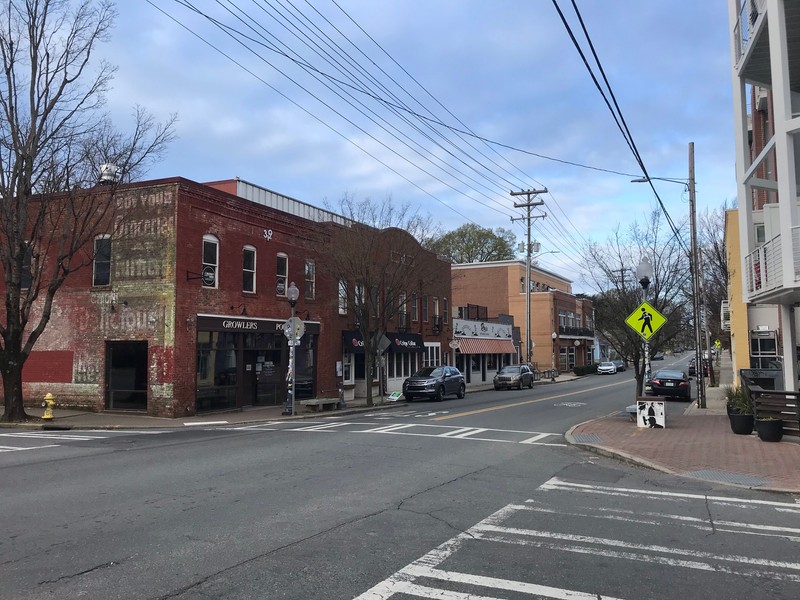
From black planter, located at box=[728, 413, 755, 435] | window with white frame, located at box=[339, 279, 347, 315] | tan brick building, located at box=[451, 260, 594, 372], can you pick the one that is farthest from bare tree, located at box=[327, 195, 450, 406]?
tan brick building, located at box=[451, 260, 594, 372]

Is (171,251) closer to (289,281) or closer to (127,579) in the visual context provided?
(289,281)

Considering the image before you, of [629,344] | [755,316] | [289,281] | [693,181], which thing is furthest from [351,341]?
[755,316]

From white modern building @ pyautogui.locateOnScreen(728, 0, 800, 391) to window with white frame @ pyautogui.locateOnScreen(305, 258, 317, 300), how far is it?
17.0 meters

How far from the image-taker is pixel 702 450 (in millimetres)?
11859

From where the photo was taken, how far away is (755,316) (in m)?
29.5

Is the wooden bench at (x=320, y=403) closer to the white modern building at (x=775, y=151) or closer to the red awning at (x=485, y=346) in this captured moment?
the white modern building at (x=775, y=151)

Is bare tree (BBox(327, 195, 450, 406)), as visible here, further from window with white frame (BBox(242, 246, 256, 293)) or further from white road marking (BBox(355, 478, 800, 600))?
white road marking (BBox(355, 478, 800, 600))

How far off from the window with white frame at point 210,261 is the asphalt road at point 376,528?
10.2m

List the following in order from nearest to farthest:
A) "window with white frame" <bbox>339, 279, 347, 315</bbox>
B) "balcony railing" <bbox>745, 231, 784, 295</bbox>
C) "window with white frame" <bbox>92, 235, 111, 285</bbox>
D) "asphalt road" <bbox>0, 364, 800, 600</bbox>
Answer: "asphalt road" <bbox>0, 364, 800, 600</bbox>, "balcony railing" <bbox>745, 231, 784, 295</bbox>, "window with white frame" <bbox>92, 235, 111, 285</bbox>, "window with white frame" <bbox>339, 279, 347, 315</bbox>

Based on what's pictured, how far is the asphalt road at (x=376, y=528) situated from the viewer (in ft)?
15.8

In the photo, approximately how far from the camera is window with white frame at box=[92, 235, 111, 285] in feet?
69.9

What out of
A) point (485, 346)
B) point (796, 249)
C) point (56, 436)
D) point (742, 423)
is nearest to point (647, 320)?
point (742, 423)

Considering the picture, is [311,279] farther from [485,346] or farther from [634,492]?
[485,346]

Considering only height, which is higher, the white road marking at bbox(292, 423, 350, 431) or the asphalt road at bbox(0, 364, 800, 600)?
the asphalt road at bbox(0, 364, 800, 600)
